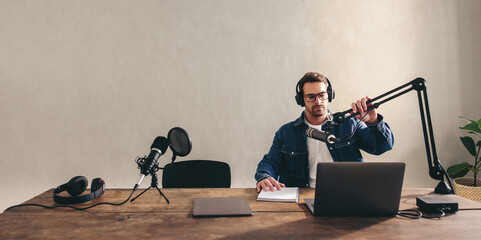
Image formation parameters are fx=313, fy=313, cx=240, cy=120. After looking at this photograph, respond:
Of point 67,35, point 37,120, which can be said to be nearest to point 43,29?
point 67,35

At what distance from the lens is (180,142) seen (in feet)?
4.58

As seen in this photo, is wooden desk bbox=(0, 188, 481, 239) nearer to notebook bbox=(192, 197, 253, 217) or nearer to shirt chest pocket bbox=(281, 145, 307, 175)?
notebook bbox=(192, 197, 253, 217)

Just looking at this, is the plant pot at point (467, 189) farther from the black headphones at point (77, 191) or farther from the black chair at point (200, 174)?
the black headphones at point (77, 191)

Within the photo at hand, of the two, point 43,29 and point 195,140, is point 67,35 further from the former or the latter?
point 195,140

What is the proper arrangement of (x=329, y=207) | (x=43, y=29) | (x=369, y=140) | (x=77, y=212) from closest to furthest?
(x=329, y=207), (x=77, y=212), (x=369, y=140), (x=43, y=29)

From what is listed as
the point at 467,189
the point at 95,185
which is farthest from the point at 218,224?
the point at 467,189

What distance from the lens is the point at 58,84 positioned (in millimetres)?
2783

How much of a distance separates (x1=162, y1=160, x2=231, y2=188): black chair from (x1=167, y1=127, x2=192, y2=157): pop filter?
0.72 m

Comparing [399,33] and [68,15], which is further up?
[68,15]

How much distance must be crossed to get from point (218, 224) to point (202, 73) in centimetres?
189

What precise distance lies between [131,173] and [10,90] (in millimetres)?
1293

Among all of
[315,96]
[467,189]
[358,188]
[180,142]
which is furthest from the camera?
[467,189]

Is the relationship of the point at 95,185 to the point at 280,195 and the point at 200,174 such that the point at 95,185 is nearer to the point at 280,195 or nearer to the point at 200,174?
the point at 200,174

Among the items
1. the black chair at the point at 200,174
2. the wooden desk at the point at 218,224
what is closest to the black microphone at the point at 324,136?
the wooden desk at the point at 218,224
